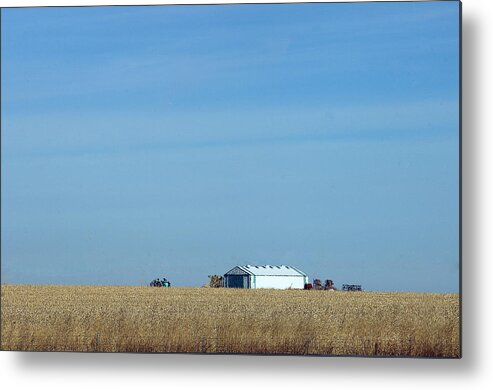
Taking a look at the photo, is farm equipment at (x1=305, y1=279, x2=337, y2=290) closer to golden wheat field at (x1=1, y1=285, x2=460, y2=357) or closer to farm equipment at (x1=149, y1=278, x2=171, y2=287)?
golden wheat field at (x1=1, y1=285, x2=460, y2=357)

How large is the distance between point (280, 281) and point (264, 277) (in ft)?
0.47

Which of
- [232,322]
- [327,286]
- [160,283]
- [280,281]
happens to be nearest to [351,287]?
[327,286]

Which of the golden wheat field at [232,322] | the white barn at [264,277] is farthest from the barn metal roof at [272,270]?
the golden wheat field at [232,322]

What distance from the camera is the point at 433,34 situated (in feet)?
21.0

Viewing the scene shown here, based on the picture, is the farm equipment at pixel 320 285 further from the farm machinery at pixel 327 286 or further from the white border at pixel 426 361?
the white border at pixel 426 361

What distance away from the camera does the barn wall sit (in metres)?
6.56

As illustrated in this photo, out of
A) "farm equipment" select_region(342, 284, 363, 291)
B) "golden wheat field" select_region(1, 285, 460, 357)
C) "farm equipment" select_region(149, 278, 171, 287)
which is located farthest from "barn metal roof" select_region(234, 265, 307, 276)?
"farm equipment" select_region(149, 278, 171, 287)

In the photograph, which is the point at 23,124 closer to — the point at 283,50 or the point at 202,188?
the point at 202,188

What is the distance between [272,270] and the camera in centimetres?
662

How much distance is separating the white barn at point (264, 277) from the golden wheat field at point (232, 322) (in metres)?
0.06

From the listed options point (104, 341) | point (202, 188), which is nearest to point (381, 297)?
point (202, 188)

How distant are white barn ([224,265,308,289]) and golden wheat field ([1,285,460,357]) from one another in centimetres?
6

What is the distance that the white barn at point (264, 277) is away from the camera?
6574mm

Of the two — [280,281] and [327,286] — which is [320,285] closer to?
[327,286]
